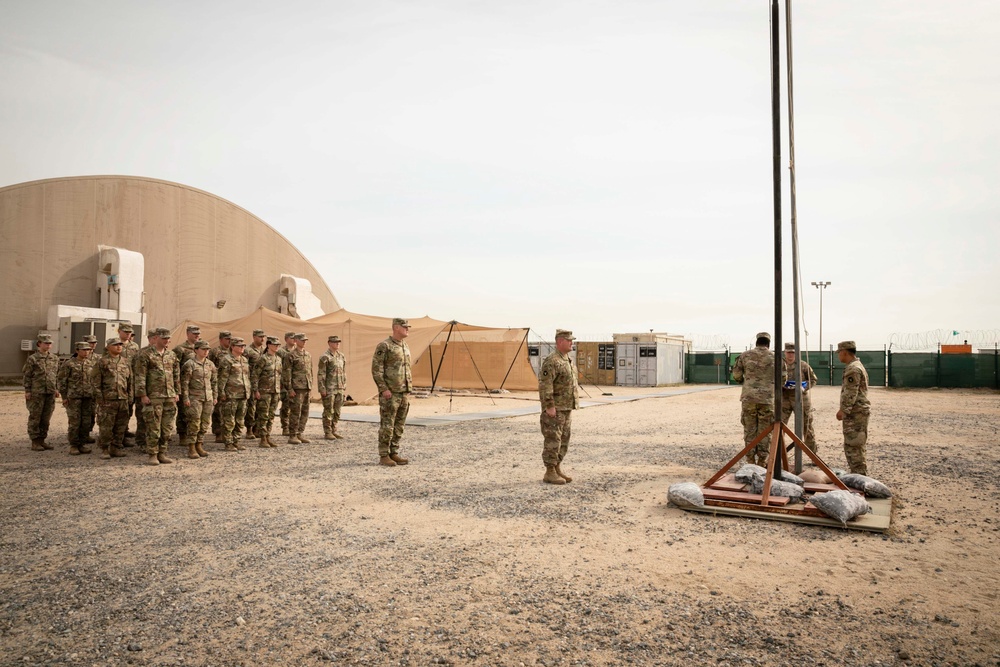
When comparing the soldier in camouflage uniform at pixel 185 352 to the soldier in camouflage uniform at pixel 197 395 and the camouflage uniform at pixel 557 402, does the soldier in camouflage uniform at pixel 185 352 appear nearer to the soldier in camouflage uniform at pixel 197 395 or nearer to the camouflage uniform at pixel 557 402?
the soldier in camouflage uniform at pixel 197 395

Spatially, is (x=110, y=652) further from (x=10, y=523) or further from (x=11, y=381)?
(x=11, y=381)

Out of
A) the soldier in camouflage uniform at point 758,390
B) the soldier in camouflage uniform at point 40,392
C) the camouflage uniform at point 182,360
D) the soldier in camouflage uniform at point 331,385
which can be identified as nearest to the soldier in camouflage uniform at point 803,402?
the soldier in camouflage uniform at point 758,390

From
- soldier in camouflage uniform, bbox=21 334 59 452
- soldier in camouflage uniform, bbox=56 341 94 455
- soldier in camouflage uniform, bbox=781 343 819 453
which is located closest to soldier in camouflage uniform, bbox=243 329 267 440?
Result: soldier in camouflage uniform, bbox=56 341 94 455

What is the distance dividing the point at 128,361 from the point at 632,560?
27.0 feet

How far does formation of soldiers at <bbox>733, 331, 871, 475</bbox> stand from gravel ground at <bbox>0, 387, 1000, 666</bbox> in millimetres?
648

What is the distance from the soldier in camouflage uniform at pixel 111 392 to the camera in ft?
29.7

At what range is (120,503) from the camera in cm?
616

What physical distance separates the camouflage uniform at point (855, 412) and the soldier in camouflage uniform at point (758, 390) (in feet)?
2.46

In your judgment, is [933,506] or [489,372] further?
[489,372]

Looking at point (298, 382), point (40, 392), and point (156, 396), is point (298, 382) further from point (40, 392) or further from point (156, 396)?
point (40, 392)

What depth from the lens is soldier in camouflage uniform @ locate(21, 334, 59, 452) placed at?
977 centimetres

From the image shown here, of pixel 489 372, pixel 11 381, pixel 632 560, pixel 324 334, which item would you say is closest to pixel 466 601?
pixel 632 560

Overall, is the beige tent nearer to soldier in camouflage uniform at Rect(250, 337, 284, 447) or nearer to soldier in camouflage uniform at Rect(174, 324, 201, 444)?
soldier in camouflage uniform at Rect(250, 337, 284, 447)

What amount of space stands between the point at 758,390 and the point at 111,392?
863 cm
